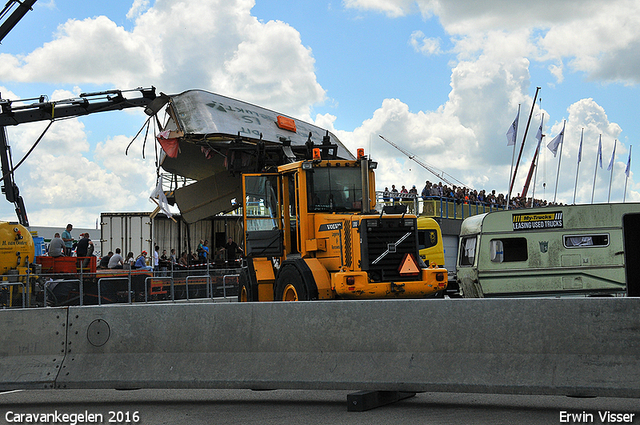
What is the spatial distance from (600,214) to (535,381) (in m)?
8.96

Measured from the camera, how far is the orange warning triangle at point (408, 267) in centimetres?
1116

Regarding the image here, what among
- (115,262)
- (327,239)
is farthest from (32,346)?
(115,262)

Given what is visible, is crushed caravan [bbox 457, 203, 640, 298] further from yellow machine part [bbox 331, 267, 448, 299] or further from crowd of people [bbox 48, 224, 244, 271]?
crowd of people [bbox 48, 224, 244, 271]

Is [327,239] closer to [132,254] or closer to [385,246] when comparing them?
[385,246]

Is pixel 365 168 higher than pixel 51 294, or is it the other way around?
pixel 365 168

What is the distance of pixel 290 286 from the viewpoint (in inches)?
452

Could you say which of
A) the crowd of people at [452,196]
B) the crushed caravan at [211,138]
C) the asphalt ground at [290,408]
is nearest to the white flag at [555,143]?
the crowd of people at [452,196]

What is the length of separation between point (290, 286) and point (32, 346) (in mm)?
5180

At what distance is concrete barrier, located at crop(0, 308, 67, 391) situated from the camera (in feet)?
22.5

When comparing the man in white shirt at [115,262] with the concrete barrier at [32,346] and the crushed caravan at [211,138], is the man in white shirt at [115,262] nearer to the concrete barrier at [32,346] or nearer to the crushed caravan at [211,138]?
the crushed caravan at [211,138]

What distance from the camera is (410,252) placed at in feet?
37.1

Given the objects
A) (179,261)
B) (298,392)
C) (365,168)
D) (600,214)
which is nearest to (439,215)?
(179,261)

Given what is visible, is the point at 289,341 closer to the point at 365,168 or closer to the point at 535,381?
the point at 535,381

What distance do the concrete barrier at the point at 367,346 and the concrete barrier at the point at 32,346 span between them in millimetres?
127
